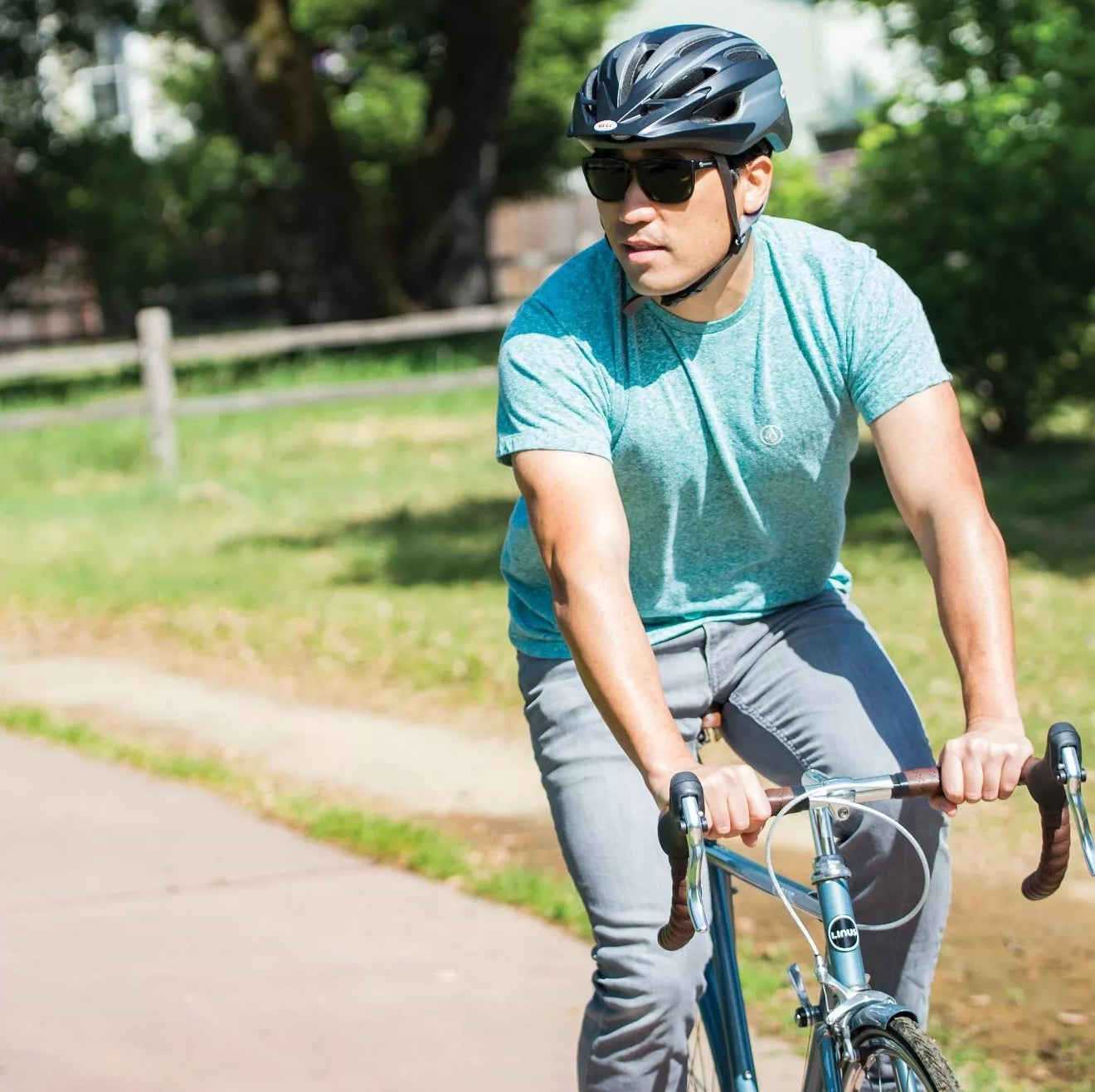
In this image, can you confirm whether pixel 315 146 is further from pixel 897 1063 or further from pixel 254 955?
pixel 897 1063

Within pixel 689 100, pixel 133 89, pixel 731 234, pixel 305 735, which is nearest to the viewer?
pixel 689 100

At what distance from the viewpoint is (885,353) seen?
306 cm

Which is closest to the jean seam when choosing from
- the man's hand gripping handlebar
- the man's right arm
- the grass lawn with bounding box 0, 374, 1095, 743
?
the man's right arm

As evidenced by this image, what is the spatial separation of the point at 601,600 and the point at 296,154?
19.3 meters

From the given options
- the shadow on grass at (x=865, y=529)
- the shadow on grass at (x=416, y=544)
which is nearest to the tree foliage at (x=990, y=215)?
the shadow on grass at (x=865, y=529)

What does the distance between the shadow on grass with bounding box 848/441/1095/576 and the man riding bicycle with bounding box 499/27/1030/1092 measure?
632 cm

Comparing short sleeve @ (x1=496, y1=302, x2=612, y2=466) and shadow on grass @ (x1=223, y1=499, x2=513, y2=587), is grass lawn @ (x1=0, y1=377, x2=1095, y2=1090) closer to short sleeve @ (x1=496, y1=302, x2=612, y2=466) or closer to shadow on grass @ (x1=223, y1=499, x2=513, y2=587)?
shadow on grass @ (x1=223, y1=499, x2=513, y2=587)

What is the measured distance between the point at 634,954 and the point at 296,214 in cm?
2002

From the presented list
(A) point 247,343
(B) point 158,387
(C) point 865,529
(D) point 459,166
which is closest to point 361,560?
(C) point 865,529

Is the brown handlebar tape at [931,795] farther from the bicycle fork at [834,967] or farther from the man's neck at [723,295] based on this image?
the man's neck at [723,295]

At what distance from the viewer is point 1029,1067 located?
4.20 m

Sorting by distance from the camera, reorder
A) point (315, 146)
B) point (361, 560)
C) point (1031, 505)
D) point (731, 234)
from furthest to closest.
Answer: point (315, 146) < point (1031, 505) < point (361, 560) < point (731, 234)

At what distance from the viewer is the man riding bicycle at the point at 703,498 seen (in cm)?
295

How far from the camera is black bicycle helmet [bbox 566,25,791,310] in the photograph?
9.62 feet
